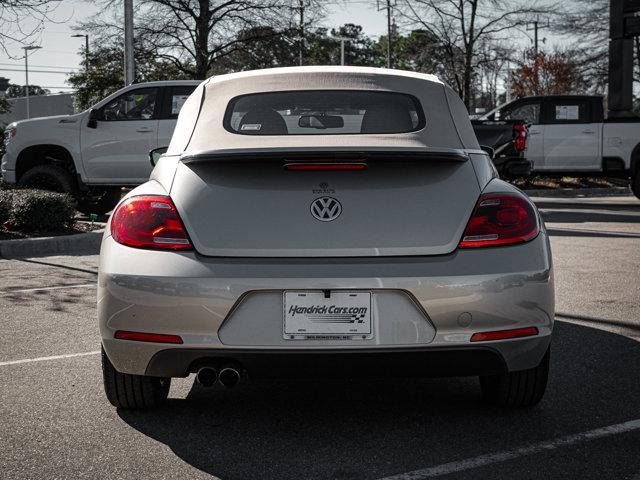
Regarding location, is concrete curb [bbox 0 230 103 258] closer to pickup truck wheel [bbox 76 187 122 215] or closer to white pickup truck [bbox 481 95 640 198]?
pickup truck wheel [bbox 76 187 122 215]

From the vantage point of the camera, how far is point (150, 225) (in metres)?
3.75

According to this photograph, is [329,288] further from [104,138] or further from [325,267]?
[104,138]

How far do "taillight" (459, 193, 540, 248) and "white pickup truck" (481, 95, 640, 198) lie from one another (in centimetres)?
1505

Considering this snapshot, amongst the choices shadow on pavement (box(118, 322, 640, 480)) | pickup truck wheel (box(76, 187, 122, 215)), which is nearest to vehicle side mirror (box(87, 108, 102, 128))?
pickup truck wheel (box(76, 187, 122, 215))

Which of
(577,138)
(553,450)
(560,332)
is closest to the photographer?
(553,450)

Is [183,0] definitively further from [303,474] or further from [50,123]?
[303,474]

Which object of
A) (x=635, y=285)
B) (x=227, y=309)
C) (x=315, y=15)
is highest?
(x=315, y=15)

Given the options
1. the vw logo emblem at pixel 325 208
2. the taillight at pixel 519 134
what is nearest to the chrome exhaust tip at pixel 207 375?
the vw logo emblem at pixel 325 208

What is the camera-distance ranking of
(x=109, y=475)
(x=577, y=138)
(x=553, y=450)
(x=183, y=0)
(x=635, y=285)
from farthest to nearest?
(x=183, y=0) → (x=577, y=138) → (x=635, y=285) → (x=553, y=450) → (x=109, y=475)

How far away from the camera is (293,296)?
11.5 ft

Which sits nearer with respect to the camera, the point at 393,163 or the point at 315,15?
the point at 393,163

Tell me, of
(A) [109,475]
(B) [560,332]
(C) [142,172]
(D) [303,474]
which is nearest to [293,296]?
(D) [303,474]

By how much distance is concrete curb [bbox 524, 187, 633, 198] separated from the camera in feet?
68.9

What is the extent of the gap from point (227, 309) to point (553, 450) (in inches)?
54.2
